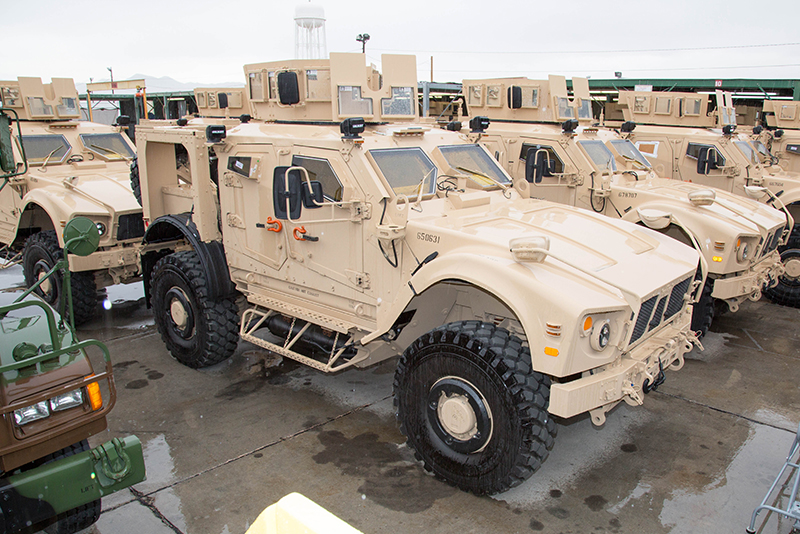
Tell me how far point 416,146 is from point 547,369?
2.31 meters

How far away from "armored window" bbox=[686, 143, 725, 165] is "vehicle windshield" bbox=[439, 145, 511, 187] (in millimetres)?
5462

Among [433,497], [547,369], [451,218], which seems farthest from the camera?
[451,218]

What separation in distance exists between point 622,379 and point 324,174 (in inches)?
102

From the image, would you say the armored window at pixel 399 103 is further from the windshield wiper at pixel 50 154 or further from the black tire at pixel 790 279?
the black tire at pixel 790 279

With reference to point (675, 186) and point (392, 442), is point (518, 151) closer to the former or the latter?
point (675, 186)

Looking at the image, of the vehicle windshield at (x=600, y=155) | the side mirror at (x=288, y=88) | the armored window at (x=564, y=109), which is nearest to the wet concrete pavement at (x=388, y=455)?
the side mirror at (x=288, y=88)

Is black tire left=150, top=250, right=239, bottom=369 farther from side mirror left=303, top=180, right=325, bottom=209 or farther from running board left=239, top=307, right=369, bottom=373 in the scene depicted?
side mirror left=303, top=180, right=325, bottom=209

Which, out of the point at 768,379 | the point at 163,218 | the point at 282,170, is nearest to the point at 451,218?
the point at 282,170

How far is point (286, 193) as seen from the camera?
4.70 meters

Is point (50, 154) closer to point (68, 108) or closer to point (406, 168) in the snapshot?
point (68, 108)

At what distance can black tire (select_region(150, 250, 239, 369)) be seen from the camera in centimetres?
577

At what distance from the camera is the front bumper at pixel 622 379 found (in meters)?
3.55

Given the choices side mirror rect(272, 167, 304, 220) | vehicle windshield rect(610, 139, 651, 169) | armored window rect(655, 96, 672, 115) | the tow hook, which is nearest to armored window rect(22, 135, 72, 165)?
side mirror rect(272, 167, 304, 220)

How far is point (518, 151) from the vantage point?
866 centimetres
